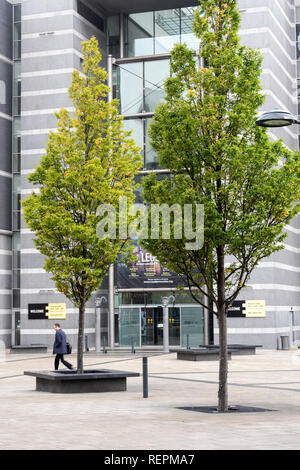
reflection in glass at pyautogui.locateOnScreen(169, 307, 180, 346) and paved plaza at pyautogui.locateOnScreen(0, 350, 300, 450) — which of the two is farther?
reflection in glass at pyautogui.locateOnScreen(169, 307, 180, 346)

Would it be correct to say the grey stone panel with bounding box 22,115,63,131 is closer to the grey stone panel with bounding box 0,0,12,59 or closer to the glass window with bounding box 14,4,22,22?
the grey stone panel with bounding box 0,0,12,59

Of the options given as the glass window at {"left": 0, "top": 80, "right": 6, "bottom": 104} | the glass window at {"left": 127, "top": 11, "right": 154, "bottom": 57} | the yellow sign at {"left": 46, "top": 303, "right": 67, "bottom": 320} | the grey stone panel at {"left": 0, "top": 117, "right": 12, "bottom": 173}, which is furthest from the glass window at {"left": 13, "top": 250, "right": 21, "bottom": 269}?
the glass window at {"left": 127, "top": 11, "right": 154, "bottom": 57}

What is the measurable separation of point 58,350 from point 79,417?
9.69 m

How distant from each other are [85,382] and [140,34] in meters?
34.1

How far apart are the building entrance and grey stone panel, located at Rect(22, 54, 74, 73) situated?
1557cm

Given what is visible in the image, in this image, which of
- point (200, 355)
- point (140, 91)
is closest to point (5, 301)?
point (140, 91)

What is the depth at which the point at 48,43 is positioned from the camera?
4434 centimetres

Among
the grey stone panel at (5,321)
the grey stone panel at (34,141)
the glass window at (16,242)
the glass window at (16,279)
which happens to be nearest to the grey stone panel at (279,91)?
the grey stone panel at (34,141)

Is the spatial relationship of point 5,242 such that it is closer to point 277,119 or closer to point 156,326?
point 156,326

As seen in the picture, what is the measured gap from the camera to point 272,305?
39.8m

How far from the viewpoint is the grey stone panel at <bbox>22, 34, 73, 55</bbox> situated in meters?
44.0

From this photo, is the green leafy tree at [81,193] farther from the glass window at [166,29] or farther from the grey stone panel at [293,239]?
the glass window at [166,29]
